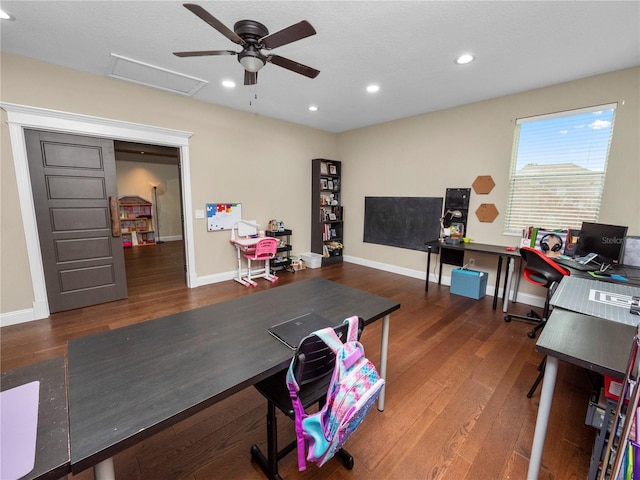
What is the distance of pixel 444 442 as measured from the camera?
5.37ft

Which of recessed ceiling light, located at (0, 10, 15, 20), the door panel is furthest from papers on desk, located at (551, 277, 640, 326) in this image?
the door panel

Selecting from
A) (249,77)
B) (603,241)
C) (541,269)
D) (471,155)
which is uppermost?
(249,77)

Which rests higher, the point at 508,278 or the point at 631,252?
the point at 631,252

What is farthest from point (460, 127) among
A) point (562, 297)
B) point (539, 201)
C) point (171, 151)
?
point (171, 151)

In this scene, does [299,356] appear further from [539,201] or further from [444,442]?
[539,201]

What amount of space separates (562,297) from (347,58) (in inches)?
111

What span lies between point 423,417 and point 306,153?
191 inches

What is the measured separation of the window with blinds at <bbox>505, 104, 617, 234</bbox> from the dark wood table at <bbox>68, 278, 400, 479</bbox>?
3.21 meters

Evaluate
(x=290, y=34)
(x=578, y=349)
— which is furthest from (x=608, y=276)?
(x=290, y=34)

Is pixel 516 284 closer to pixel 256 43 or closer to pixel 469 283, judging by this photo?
pixel 469 283

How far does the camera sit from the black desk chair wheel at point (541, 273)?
2701 millimetres

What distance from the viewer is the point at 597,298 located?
185 centimetres

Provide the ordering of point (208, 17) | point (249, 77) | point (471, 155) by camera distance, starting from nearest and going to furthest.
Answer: point (208, 17), point (249, 77), point (471, 155)

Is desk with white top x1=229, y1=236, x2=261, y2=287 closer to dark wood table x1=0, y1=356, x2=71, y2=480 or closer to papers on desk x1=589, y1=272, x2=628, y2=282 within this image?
dark wood table x1=0, y1=356, x2=71, y2=480
